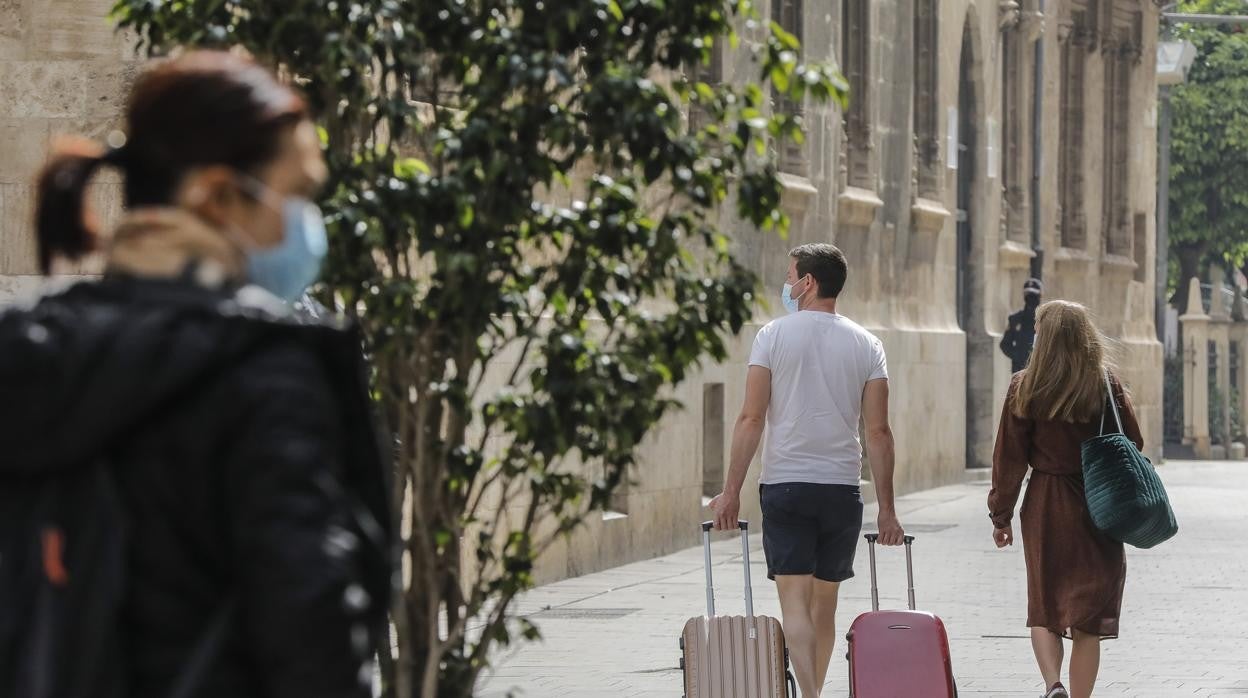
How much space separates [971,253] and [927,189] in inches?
108

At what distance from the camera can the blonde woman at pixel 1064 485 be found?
8.80m

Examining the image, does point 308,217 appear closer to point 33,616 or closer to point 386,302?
point 33,616

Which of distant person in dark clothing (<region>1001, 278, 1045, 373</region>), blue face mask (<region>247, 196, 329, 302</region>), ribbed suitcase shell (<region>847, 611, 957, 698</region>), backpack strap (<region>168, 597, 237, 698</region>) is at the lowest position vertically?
distant person in dark clothing (<region>1001, 278, 1045, 373</region>)

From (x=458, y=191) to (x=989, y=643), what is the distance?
24.3 feet

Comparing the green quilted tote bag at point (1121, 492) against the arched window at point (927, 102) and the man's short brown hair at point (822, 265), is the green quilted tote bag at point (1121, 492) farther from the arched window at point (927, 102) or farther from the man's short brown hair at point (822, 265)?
the arched window at point (927, 102)

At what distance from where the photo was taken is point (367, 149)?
17.9ft

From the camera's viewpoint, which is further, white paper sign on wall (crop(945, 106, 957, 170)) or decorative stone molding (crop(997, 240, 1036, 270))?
decorative stone molding (crop(997, 240, 1036, 270))

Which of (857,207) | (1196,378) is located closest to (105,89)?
(857,207)

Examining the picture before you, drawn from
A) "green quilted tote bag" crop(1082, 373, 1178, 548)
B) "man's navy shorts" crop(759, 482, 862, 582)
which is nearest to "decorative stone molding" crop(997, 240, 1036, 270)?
"green quilted tote bag" crop(1082, 373, 1178, 548)

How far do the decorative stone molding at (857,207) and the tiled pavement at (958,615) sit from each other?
315 cm

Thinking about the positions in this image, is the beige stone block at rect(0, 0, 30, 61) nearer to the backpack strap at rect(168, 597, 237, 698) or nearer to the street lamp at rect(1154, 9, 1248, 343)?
the backpack strap at rect(168, 597, 237, 698)

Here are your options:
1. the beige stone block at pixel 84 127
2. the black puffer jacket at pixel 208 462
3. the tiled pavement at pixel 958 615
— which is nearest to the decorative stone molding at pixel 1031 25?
the tiled pavement at pixel 958 615

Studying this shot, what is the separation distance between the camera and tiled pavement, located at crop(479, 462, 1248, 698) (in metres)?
10.4

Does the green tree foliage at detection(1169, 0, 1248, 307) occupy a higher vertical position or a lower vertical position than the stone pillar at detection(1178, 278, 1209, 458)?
higher
